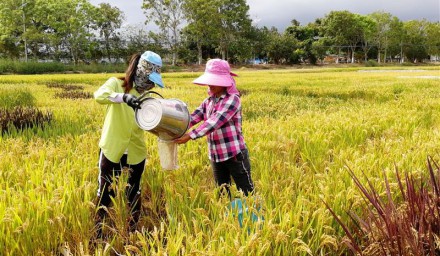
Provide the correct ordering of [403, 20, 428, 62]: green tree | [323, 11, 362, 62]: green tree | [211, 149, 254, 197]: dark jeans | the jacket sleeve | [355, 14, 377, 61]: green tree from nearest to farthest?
1. the jacket sleeve
2. [211, 149, 254, 197]: dark jeans
3. [323, 11, 362, 62]: green tree
4. [355, 14, 377, 61]: green tree
5. [403, 20, 428, 62]: green tree

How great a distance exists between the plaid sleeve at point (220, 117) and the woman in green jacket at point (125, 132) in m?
0.40

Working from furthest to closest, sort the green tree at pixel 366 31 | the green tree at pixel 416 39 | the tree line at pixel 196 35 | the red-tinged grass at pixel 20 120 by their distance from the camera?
the green tree at pixel 416 39
the green tree at pixel 366 31
the tree line at pixel 196 35
the red-tinged grass at pixel 20 120

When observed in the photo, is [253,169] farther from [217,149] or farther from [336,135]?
[336,135]

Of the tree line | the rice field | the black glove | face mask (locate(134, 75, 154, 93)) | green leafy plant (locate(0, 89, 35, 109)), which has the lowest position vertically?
the rice field

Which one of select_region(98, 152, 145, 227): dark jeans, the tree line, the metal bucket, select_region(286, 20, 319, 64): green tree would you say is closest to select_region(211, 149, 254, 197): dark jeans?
the metal bucket

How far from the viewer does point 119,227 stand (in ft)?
7.18

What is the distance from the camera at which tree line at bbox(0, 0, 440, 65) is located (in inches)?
1356

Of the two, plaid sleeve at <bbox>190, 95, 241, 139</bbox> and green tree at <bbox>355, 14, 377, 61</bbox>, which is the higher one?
green tree at <bbox>355, 14, 377, 61</bbox>

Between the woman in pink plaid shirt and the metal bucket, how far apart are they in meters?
0.17

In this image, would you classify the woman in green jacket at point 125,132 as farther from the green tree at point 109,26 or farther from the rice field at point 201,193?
the green tree at point 109,26

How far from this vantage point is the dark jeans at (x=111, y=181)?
8.66 feet

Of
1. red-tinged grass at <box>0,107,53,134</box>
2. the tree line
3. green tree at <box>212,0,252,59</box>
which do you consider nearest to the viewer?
red-tinged grass at <box>0,107,53,134</box>

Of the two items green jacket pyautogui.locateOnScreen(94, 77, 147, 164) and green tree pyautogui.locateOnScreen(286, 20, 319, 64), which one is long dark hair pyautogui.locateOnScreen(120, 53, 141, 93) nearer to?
green jacket pyautogui.locateOnScreen(94, 77, 147, 164)

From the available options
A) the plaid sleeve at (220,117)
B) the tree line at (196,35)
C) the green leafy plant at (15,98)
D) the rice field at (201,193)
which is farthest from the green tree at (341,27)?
the plaid sleeve at (220,117)
